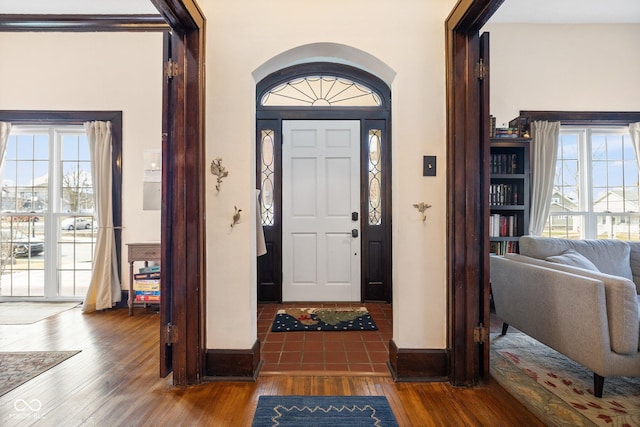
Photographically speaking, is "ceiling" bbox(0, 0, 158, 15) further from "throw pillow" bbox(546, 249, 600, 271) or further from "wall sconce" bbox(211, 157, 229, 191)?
"throw pillow" bbox(546, 249, 600, 271)

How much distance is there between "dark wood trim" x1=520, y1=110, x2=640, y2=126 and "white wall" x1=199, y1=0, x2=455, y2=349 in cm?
239

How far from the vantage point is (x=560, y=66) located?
3801 millimetres

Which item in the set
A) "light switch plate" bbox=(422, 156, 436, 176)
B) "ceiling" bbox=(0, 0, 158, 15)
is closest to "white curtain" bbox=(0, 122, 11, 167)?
"ceiling" bbox=(0, 0, 158, 15)

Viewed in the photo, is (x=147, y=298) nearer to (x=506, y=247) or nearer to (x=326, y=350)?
(x=326, y=350)

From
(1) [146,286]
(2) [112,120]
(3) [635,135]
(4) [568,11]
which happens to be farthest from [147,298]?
(3) [635,135]

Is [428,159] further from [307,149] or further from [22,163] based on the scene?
[22,163]

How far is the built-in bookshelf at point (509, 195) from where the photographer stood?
3.52 metres

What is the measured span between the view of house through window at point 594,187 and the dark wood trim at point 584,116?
167 millimetres

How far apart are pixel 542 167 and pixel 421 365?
9.78ft

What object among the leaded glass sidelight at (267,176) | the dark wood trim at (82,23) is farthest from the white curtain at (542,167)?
the dark wood trim at (82,23)

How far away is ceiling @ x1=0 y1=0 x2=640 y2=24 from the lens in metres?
3.29

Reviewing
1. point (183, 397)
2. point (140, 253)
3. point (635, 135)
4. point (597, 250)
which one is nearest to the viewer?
point (183, 397)

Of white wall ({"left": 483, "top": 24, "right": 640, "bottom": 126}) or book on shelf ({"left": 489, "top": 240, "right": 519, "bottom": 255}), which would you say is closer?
book on shelf ({"left": 489, "top": 240, "right": 519, "bottom": 255})

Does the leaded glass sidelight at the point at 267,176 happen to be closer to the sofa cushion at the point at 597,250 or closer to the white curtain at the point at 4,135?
the sofa cushion at the point at 597,250
